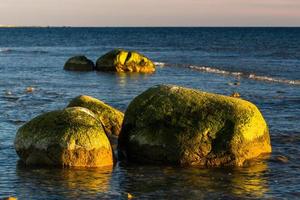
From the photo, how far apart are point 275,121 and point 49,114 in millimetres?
11818

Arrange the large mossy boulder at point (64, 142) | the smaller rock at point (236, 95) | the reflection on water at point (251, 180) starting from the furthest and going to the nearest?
the smaller rock at point (236, 95)
the large mossy boulder at point (64, 142)
the reflection on water at point (251, 180)

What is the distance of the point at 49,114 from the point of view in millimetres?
17922

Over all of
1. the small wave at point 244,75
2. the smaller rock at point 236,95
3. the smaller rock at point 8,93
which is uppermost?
the small wave at point 244,75

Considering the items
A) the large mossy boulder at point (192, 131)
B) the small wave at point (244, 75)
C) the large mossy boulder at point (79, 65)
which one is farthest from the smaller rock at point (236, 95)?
the large mossy boulder at point (79, 65)

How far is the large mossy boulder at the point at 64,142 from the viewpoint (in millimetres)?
16938

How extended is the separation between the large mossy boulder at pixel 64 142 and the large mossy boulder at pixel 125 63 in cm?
3564

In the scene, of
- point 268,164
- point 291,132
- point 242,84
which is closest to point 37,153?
point 268,164

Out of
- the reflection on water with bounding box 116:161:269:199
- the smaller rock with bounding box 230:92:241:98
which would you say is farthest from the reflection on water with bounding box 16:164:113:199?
the smaller rock with bounding box 230:92:241:98

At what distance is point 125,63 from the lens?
176 ft

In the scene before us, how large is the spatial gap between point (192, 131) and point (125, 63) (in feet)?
119

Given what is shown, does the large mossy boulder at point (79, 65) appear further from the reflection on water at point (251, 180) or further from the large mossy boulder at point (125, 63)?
the reflection on water at point (251, 180)

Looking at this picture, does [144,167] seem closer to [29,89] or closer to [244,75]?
[29,89]

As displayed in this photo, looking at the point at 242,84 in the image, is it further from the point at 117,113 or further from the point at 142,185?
the point at 142,185

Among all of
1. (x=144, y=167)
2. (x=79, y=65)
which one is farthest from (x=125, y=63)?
(x=144, y=167)
